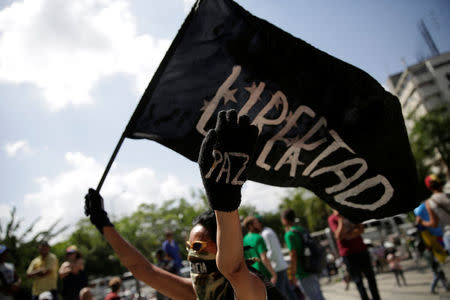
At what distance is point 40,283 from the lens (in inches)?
219

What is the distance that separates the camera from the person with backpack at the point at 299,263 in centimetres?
424

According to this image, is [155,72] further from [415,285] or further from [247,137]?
[415,285]

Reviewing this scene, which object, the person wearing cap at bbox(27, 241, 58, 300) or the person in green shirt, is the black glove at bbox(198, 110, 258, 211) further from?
the person wearing cap at bbox(27, 241, 58, 300)

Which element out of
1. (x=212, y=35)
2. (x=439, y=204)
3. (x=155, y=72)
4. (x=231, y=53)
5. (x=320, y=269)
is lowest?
(x=320, y=269)

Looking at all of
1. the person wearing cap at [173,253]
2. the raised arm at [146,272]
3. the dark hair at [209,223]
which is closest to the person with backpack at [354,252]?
the raised arm at [146,272]

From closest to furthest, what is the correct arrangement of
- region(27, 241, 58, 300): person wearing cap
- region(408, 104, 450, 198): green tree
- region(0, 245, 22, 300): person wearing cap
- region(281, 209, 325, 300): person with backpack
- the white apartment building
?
region(281, 209, 325, 300): person with backpack < region(0, 245, 22, 300): person wearing cap < region(27, 241, 58, 300): person wearing cap < region(408, 104, 450, 198): green tree < the white apartment building

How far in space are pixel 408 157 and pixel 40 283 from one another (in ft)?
21.0

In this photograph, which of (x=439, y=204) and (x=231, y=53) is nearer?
(x=231, y=53)

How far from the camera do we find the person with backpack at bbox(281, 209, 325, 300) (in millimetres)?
4238

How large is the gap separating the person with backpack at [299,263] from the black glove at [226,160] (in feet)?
11.9

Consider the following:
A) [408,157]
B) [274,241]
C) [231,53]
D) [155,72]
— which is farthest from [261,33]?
[274,241]

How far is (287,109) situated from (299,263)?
107 inches

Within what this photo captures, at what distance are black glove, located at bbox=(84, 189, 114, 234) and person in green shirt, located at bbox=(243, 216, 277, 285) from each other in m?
2.74

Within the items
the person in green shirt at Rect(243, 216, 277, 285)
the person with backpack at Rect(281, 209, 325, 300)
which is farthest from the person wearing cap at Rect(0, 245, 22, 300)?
the person with backpack at Rect(281, 209, 325, 300)
